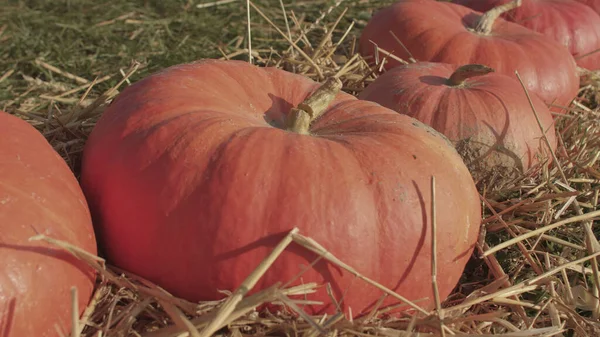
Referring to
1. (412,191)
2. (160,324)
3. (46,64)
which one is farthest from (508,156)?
(46,64)

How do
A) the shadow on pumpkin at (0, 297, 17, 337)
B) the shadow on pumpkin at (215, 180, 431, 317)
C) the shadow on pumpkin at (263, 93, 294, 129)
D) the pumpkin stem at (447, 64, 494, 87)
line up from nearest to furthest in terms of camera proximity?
the shadow on pumpkin at (0, 297, 17, 337)
the shadow on pumpkin at (215, 180, 431, 317)
the shadow on pumpkin at (263, 93, 294, 129)
the pumpkin stem at (447, 64, 494, 87)

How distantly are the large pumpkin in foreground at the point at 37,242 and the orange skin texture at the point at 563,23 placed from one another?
154 inches

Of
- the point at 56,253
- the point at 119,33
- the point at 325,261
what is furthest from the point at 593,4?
the point at 56,253

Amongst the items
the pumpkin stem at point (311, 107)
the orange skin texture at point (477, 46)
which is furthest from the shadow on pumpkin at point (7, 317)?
the orange skin texture at point (477, 46)

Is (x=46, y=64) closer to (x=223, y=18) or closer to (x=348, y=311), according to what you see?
(x=223, y=18)

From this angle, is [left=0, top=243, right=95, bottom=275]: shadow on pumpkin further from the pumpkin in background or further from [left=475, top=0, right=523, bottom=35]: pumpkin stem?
[left=475, top=0, right=523, bottom=35]: pumpkin stem

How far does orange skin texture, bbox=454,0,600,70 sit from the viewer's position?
5.22m

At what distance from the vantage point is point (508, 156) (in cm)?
344

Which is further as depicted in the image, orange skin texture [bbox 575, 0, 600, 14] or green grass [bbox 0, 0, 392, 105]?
orange skin texture [bbox 575, 0, 600, 14]

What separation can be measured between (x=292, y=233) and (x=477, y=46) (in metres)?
2.60

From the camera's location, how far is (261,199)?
2.18 metres

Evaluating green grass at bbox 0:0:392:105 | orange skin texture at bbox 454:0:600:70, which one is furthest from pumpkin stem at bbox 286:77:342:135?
orange skin texture at bbox 454:0:600:70

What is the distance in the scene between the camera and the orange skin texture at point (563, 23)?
5223 millimetres

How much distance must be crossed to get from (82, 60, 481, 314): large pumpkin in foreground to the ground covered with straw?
3.3 inches
